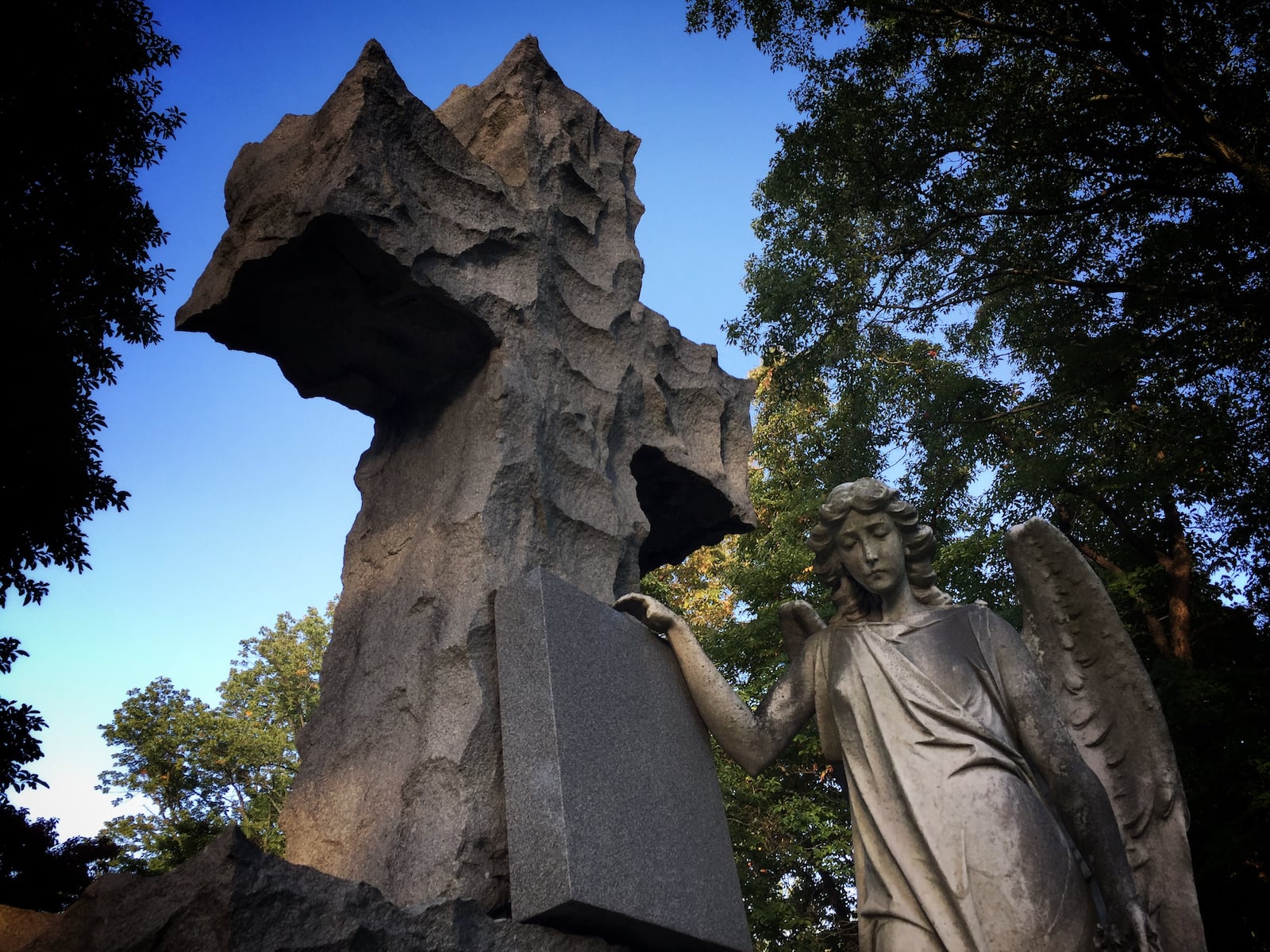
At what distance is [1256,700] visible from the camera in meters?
10.1

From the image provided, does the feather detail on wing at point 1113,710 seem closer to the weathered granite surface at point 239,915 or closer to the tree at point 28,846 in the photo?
the weathered granite surface at point 239,915

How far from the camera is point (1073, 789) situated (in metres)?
Answer: 3.21

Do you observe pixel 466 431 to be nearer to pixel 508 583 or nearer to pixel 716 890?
pixel 508 583

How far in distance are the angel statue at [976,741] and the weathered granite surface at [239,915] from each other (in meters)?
1.35

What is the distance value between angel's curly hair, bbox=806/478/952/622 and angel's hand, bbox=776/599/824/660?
4.3 inches

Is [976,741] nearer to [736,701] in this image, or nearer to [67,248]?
[736,701]

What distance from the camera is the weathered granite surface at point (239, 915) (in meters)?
2.15

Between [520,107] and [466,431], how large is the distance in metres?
1.65

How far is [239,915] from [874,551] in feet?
7.59

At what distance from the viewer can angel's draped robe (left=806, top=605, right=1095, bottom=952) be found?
115 inches

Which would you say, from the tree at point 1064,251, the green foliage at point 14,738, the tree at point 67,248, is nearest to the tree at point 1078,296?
the tree at point 1064,251

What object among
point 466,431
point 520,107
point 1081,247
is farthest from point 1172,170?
point 466,431

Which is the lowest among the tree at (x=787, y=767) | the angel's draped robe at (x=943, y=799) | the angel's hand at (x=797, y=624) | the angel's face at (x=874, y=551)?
the angel's draped robe at (x=943, y=799)

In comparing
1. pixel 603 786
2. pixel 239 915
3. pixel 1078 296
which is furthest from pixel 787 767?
pixel 239 915
